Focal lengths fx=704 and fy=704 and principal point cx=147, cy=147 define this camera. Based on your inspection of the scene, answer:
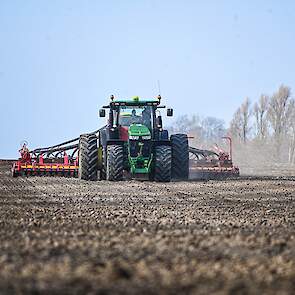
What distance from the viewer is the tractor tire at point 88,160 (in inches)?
844

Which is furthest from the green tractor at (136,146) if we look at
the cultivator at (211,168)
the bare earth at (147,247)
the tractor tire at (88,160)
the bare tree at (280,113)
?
the bare tree at (280,113)

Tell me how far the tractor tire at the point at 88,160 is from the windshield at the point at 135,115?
1167mm

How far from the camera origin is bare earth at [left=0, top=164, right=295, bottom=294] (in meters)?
4.34

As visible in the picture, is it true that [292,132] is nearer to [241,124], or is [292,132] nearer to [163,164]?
[241,124]

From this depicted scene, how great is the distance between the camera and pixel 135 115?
2180 cm

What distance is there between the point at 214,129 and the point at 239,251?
11401cm

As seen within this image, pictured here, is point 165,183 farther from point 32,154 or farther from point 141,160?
point 32,154

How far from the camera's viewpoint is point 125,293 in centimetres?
404

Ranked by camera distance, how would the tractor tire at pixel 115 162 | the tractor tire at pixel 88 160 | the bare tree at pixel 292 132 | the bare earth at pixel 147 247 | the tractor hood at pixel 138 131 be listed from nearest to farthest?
the bare earth at pixel 147 247
the tractor tire at pixel 115 162
the tractor hood at pixel 138 131
the tractor tire at pixel 88 160
the bare tree at pixel 292 132

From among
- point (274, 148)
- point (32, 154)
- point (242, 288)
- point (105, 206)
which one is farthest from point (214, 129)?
point (242, 288)

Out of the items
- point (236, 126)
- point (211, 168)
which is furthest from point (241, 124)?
point (211, 168)

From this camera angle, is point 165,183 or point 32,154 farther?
point 32,154

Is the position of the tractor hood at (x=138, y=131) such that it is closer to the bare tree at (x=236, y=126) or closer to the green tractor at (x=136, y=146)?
the green tractor at (x=136, y=146)

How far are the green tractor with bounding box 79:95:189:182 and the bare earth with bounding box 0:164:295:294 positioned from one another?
7753 mm
